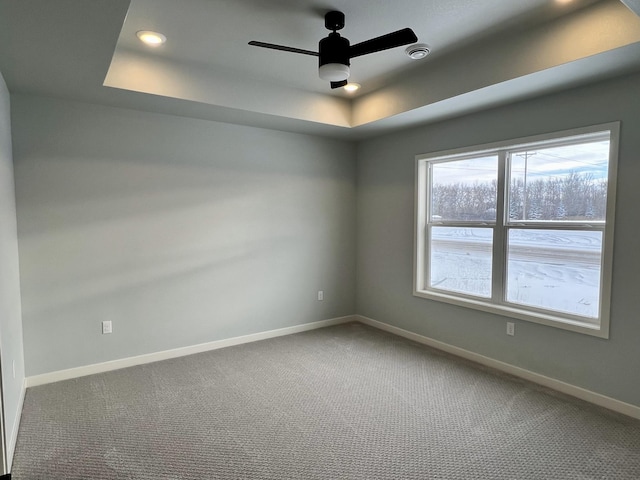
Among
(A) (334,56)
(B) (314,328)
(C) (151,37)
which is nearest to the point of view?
(A) (334,56)

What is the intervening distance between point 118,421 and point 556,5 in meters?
3.92

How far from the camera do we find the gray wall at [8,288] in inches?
89.5

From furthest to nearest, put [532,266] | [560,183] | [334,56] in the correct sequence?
[532,266] < [560,183] < [334,56]

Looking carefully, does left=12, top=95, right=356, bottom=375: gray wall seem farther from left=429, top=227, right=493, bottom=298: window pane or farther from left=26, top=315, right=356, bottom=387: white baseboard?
left=429, top=227, right=493, bottom=298: window pane

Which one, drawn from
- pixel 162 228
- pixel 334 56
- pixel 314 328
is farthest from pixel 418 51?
pixel 314 328

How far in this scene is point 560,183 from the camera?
10.3 ft

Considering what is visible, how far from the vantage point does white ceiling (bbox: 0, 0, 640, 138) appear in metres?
2.19

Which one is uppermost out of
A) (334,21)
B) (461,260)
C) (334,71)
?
(334,21)

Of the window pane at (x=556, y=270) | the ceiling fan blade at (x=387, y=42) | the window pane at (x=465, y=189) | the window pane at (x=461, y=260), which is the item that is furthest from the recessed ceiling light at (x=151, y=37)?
the window pane at (x=556, y=270)

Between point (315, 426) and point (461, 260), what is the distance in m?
2.32

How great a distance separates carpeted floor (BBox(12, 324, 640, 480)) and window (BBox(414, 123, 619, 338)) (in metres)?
0.74

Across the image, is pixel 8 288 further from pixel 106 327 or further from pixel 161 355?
pixel 161 355

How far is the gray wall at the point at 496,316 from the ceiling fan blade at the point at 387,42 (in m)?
1.66

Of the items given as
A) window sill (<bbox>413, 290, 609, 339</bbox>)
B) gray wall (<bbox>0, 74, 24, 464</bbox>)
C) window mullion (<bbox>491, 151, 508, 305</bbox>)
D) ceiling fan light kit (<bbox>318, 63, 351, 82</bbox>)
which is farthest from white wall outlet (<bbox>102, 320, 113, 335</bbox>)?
window mullion (<bbox>491, 151, 508, 305</bbox>)
